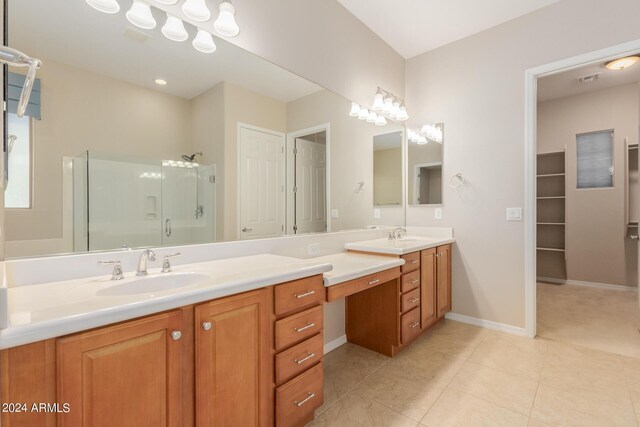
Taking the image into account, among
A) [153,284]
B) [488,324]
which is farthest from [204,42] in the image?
[488,324]

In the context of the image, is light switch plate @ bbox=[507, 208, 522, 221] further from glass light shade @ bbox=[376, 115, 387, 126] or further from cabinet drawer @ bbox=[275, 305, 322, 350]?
cabinet drawer @ bbox=[275, 305, 322, 350]

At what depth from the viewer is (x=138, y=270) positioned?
127 cm

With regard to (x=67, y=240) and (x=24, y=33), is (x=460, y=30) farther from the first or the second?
(x=67, y=240)

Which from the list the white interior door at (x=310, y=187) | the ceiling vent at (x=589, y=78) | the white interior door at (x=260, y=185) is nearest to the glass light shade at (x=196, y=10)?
the white interior door at (x=260, y=185)

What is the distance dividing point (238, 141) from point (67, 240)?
37.8 inches

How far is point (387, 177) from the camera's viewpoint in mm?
3035

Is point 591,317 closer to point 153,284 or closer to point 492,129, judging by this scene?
point 492,129

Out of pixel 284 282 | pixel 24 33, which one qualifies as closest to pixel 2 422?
pixel 284 282

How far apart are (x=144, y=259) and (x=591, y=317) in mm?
4024

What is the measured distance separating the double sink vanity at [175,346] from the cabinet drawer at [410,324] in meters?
0.70

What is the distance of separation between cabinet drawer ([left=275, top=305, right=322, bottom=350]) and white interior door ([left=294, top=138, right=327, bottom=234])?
0.77 metres

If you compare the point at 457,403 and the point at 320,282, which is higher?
the point at 320,282

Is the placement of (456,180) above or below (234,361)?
above

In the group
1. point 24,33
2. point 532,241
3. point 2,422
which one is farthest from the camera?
point 532,241
